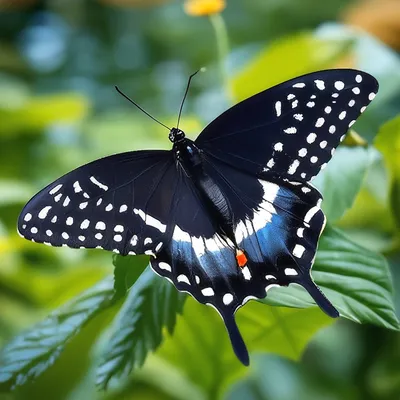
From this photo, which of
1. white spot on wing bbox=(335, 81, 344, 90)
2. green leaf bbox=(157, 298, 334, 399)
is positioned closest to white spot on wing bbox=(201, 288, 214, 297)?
green leaf bbox=(157, 298, 334, 399)

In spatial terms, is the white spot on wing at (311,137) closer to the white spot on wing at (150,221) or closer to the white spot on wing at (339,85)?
the white spot on wing at (339,85)

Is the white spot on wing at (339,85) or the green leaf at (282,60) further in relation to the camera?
the green leaf at (282,60)

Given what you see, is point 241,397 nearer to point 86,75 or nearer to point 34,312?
point 34,312

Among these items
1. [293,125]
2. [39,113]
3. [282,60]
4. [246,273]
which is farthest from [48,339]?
[39,113]

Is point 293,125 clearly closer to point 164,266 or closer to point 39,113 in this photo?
point 164,266

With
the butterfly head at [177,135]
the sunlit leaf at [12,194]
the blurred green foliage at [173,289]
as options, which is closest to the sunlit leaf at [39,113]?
the blurred green foliage at [173,289]

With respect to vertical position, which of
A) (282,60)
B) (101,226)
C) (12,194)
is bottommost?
(101,226)
